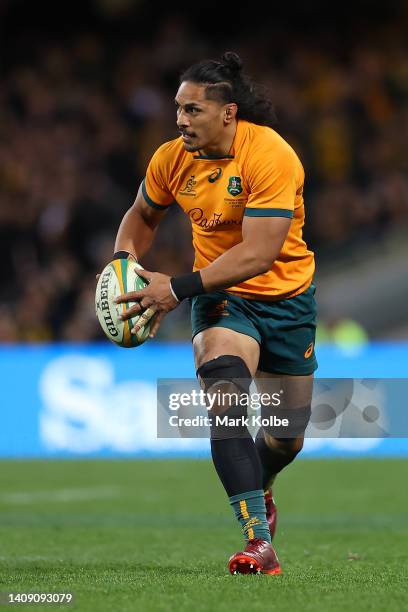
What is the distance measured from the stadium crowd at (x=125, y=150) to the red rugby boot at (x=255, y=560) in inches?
388

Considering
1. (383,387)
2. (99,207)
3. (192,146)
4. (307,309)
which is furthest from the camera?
(99,207)

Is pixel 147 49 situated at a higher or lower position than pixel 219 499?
higher

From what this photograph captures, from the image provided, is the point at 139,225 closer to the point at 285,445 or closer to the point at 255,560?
the point at 285,445

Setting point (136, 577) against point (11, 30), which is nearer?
point (136, 577)

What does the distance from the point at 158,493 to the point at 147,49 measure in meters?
10.7

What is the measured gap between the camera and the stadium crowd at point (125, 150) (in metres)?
15.8

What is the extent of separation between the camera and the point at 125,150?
17.2m

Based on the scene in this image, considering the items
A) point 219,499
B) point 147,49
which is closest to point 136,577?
point 219,499

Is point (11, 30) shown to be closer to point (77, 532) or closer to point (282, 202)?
point (77, 532)

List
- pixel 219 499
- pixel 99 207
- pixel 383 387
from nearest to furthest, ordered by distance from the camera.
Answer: pixel 219 499
pixel 383 387
pixel 99 207

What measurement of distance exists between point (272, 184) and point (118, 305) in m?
0.85

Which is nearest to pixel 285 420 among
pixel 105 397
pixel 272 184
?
pixel 272 184

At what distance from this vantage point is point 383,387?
12.7 metres

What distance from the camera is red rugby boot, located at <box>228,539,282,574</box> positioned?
15.9ft
